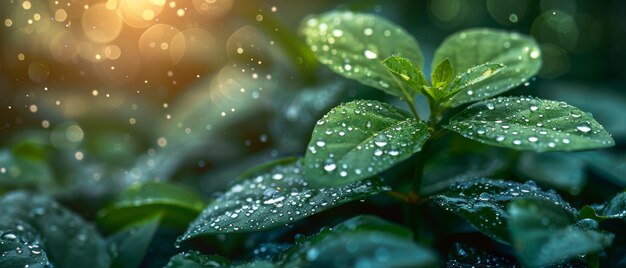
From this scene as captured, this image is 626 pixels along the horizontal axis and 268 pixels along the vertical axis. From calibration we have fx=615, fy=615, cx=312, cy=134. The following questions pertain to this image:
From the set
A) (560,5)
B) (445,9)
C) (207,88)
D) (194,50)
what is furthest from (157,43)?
(560,5)

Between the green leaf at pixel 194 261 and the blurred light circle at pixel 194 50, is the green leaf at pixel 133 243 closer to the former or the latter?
the green leaf at pixel 194 261

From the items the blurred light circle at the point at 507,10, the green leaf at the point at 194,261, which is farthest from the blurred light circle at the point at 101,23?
the blurred light circle at the point at 507,10

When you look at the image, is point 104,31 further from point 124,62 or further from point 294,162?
point 294,162

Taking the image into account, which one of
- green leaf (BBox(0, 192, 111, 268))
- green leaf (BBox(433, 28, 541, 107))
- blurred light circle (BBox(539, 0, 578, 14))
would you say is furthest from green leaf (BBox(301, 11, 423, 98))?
blurred light circle (BBox(539, 0, 578, 14))

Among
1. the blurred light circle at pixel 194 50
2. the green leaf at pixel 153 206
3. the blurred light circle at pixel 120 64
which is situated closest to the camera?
the green leaf at pixel 153 206

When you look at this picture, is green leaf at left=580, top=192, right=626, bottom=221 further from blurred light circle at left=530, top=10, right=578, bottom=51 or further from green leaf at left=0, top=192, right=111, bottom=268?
blurred light circle at left=530, top=10, right=578, bottom=51

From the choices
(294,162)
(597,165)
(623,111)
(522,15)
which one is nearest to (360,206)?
(294,162)

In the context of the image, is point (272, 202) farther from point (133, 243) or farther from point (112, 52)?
point (112, 52)
